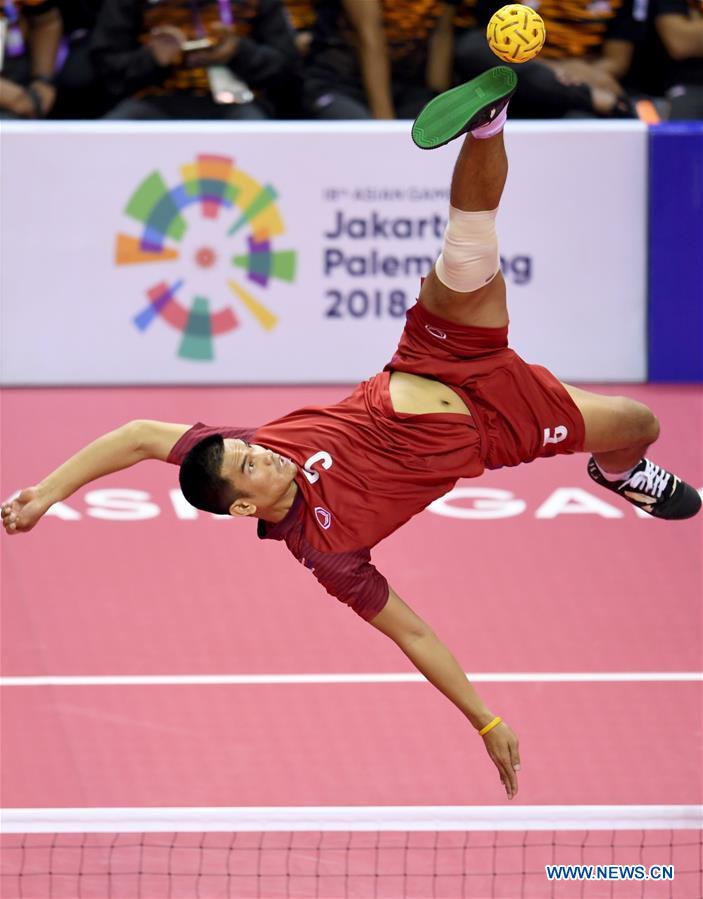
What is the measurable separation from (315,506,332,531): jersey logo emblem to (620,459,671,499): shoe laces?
1.54 meters

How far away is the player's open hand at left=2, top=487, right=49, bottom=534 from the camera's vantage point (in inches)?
189

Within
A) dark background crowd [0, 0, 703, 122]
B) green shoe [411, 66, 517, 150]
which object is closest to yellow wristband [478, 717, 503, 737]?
green shoe [411, 66, 517, 150]

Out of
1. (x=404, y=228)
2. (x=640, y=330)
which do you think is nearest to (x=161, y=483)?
(x=404, y=228)

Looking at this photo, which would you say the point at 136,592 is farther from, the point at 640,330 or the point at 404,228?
the point at 640,330

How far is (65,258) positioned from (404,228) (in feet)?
7.56

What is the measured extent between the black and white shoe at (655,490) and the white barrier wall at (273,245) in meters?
4.18

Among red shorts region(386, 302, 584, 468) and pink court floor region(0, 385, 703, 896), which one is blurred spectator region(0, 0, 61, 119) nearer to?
pink court floor region(0, 385, 703, 896)

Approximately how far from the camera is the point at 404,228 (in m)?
10.3

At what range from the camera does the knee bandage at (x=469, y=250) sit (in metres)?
5.27

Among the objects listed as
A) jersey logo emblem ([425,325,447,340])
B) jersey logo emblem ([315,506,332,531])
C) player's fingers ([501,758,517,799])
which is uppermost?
jersey logo emblem ([425,325,447,340])

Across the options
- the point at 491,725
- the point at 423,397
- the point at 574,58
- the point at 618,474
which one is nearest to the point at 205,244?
the point at 574,58

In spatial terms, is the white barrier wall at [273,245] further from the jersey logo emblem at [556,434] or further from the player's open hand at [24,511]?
the player's open hand at [24,511]

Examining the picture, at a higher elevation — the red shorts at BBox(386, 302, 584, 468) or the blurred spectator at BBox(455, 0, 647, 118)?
the blurred spectator at BBox(455, 0, 647, 118)

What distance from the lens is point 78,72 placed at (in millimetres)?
11273
